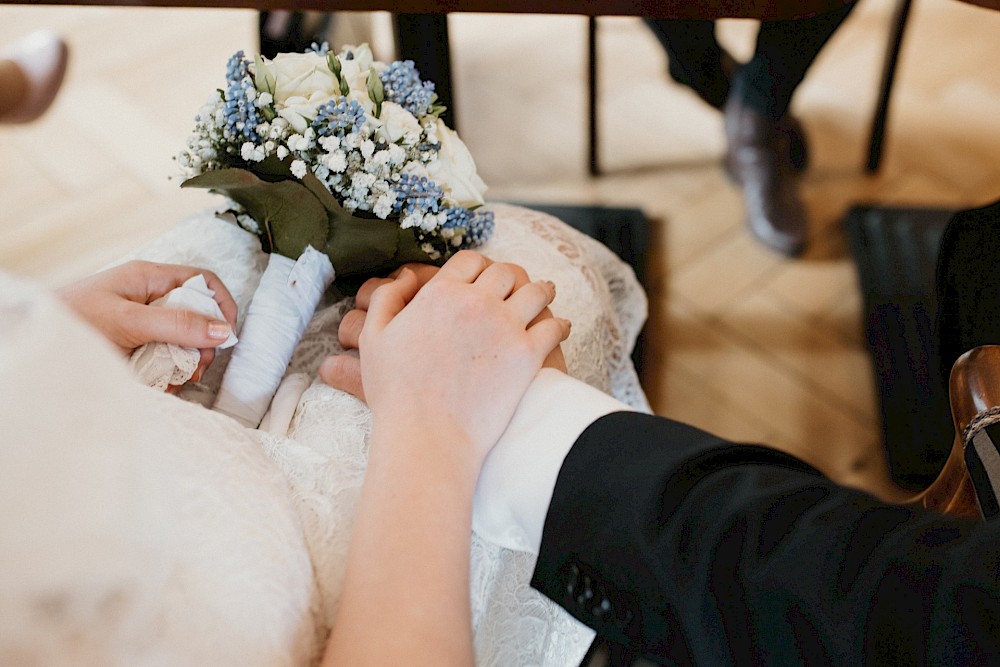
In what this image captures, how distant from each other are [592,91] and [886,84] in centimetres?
62

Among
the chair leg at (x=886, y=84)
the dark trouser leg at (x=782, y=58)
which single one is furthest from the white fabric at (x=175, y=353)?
the chair leg at (x=886, y=84)

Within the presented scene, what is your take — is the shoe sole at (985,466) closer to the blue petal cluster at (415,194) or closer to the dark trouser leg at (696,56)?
the blue petal cluster at (415,194)

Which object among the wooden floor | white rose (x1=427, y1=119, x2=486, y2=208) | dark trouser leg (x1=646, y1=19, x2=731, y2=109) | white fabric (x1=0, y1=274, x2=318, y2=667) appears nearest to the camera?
white fabric (x1=0, y1=274, x2=318, y2=667)

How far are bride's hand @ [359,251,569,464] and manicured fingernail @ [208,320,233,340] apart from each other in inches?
5.2

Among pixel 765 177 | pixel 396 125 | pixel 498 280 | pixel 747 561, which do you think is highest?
pixel 396 125

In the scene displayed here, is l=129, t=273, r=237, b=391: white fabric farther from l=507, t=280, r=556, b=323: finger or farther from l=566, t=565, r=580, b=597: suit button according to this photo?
l=566, t=565, r=580, b=597: suit button

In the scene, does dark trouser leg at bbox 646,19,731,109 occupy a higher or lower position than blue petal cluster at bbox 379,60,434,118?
lower

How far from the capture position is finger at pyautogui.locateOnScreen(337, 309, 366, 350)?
0.76 metres

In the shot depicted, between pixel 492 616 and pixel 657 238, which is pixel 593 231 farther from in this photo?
pixel 492 616

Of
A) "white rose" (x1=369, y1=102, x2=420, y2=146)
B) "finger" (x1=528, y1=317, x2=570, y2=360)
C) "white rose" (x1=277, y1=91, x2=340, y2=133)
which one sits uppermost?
"white rose" (x1=277, y1=91, x2=340, y2=133)


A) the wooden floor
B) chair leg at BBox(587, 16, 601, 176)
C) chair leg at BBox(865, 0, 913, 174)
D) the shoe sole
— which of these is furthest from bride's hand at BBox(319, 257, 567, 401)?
chair leg at BBox(865, 0, 913, 174)

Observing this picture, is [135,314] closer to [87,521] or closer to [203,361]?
[203,361]

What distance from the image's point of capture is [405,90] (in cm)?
79

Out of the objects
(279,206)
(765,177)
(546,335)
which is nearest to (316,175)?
(279,206)
